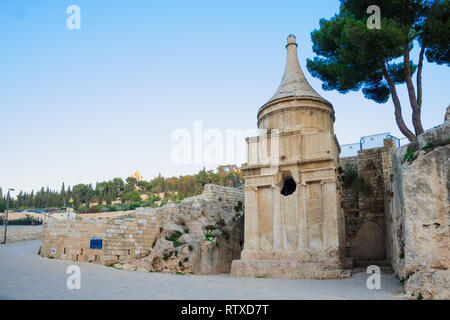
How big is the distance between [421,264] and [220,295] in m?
4.94

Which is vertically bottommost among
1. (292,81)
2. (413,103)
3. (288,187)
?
(288,187)

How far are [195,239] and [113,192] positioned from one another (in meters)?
59.3

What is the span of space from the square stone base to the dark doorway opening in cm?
334

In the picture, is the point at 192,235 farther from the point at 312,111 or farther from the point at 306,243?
the point at 312,111

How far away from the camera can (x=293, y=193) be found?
45.4ft

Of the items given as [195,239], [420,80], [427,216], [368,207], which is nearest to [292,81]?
[420,80]

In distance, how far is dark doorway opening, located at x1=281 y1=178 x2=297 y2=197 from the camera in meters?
15.2

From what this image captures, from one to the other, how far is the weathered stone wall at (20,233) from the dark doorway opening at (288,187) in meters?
27.5

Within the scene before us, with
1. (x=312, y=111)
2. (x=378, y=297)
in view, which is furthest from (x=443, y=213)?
(x=312, y=111)

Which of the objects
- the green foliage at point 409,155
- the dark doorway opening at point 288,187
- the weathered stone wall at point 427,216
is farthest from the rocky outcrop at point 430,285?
the dark doorway opening at point 288,187

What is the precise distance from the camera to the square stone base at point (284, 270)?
1203 centimetres

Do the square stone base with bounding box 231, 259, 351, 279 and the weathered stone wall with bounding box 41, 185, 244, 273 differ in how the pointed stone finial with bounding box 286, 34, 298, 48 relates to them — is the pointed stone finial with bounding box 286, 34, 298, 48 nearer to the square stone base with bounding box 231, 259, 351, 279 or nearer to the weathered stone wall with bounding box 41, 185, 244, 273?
the weathered stone wall with bounding box 41, 185, 244, 273
